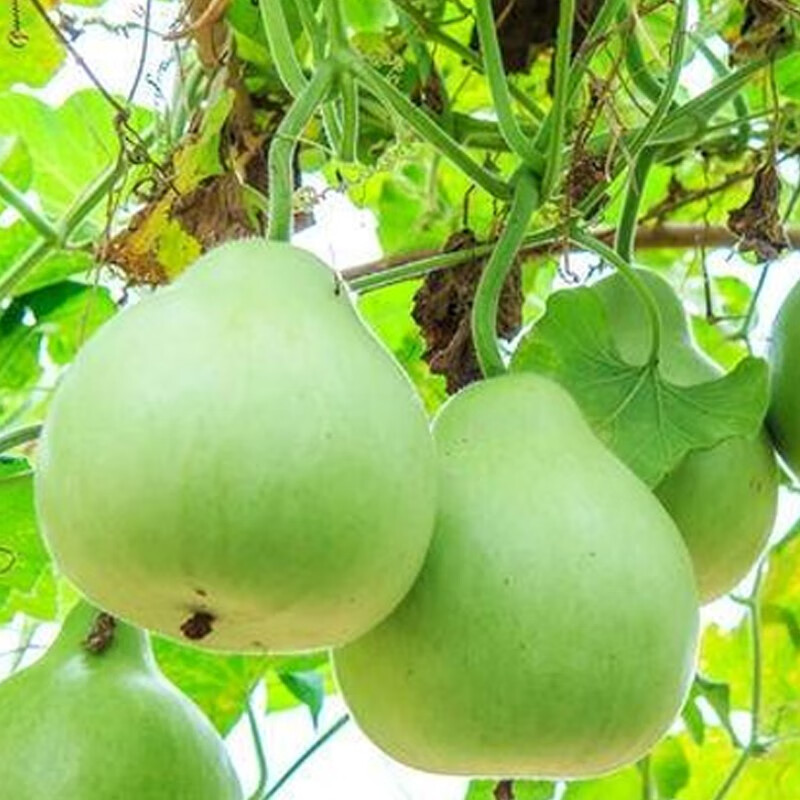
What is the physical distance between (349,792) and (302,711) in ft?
1.04

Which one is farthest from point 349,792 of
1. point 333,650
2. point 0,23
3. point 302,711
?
point 333,650

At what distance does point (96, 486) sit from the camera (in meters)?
0.78

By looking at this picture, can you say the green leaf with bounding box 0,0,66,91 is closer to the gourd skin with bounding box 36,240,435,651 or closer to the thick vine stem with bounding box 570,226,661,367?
the thick vine stem with bounding box 570,226,661,367

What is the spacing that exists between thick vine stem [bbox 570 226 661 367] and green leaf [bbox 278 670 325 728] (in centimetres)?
65

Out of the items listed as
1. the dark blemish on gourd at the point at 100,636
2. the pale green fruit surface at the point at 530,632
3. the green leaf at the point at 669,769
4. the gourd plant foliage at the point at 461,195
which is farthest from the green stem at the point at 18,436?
the green leaf at the point at 669,769

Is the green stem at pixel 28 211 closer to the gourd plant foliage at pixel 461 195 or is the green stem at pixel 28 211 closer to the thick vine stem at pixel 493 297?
the gourd plant foliage at pixel 461 195

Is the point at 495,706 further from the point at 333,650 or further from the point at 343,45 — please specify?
the point at 343,45

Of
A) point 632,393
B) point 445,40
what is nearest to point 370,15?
point 445,40

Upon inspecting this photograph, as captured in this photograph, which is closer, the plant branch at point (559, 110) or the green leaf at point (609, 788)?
the plant branch at point (559, 110)

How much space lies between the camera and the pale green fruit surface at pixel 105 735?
1014 mm

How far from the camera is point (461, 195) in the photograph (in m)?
1.66

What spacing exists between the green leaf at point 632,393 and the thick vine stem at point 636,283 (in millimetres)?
14

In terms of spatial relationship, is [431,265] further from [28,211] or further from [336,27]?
[28,211]

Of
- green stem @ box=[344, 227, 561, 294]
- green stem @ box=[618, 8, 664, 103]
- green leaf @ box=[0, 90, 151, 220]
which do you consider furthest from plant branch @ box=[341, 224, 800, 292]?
green leaf @ box=[0, 90, 151, 220]
